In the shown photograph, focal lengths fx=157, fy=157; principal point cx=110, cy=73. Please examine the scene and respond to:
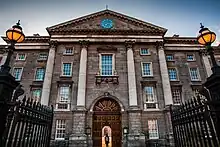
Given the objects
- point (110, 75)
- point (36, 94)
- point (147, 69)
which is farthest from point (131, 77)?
point (36, 94)

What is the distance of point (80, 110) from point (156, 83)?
10.8m

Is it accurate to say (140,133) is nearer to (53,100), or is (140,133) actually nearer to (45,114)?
(53,100)

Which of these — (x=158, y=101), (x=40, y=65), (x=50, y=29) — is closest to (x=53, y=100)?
(x=40, y=65)

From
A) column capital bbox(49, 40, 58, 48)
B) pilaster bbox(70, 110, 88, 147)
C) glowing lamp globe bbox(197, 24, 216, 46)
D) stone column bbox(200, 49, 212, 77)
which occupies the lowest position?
pilaster bbox(70, 110, 88, 147)

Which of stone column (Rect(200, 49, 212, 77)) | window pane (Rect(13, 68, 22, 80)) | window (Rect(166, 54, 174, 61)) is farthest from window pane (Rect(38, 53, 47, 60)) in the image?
stone column (Rect(200, 49, 212, 77))

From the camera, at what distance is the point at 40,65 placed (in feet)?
77.9

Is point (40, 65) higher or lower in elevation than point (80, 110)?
higher

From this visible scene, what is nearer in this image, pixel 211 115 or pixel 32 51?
pixel 211 115

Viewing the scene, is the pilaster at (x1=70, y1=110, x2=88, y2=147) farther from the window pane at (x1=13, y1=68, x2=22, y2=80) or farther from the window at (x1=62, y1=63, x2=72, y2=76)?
the window pane at (x1=13, y1=68, x2=22, y2=80)

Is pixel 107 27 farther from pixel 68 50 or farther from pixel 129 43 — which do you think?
pixel 68 50

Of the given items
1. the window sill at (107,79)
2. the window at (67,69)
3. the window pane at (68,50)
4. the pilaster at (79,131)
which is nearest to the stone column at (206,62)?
the window sill at (107,79)

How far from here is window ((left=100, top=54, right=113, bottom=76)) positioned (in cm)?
2228

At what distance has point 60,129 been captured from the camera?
19.1m

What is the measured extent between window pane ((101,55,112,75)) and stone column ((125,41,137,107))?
2.68m
